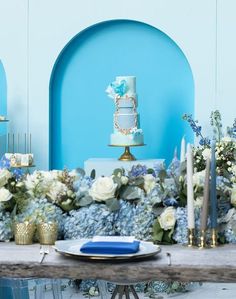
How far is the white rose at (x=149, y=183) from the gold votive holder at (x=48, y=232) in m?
0.30

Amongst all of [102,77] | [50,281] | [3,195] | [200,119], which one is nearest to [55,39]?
[102,77]

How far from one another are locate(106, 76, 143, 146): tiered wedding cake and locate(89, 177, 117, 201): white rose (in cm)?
365

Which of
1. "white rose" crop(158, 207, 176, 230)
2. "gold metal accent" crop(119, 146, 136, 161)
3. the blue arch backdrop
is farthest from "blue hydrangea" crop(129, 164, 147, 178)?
the blue arch backdrop

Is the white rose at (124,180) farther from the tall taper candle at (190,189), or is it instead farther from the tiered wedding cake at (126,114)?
the tiered wedding cake at (126,114)

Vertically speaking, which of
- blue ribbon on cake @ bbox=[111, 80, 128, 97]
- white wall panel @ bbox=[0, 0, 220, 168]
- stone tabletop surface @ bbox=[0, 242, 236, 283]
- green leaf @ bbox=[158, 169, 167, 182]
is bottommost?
stone tabletop surface @ bbox=[0, 242, 236, 283]

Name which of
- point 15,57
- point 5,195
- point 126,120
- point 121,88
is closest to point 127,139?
point 126,120

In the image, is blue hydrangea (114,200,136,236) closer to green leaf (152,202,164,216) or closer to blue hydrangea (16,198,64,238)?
green leaf (152,202,164,216)

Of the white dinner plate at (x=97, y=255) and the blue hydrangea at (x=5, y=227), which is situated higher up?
the blue hydrangea at (x=5, y=227)

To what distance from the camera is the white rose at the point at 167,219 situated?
195 cm

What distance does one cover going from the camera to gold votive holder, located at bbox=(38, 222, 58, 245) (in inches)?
77.7

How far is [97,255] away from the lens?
1.73 metres

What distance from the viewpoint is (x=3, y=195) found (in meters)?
2.08

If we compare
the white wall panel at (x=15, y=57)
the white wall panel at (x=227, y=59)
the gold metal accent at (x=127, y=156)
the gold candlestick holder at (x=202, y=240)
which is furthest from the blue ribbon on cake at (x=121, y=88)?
the gold candlestick holder at (x=202, y=240)

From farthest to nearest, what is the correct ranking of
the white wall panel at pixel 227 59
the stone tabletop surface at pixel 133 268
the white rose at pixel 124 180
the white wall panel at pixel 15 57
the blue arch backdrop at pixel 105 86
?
the white wall panel at pixel 15 57, the blue arch backdrop at pixel 105 86, the white wall panel at pixel 227 59, the white rose at pixel 124 180, the stone tabletop surface at pixel 133 268
